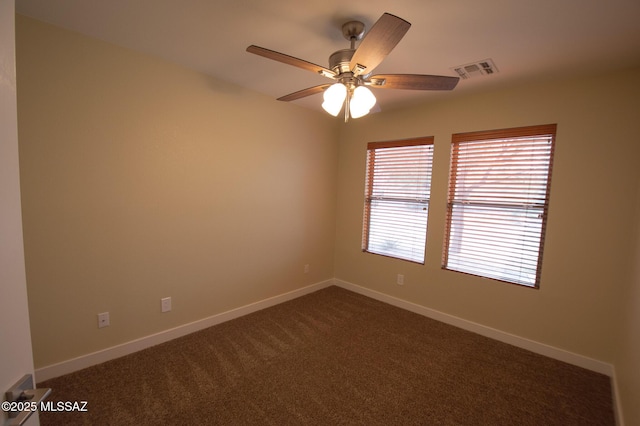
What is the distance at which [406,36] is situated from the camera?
5.87 ft

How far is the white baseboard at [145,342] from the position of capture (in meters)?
1.97

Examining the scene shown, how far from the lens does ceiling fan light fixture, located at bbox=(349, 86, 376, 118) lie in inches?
63.9

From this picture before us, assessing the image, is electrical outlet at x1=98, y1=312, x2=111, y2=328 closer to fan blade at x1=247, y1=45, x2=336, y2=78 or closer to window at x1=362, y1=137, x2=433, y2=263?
fan blade at x1=247, y1=45, x2=336, y2=78

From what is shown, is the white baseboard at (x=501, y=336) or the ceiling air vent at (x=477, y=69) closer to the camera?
the ceiling air vent at (x=477, y=69)

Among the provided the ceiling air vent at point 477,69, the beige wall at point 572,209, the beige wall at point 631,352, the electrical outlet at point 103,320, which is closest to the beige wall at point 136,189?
the electrical outlet at point 103,320

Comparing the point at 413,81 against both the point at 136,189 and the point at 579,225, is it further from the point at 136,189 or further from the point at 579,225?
the point at 136,189

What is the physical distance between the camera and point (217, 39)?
193 cm

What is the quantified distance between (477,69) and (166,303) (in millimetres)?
3311

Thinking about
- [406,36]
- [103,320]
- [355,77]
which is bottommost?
[103,320]

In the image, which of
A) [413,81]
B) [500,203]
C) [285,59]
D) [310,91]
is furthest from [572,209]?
[285,59]

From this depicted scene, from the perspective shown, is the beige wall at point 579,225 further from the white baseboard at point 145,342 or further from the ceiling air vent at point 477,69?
the white baseboard at point 145,342

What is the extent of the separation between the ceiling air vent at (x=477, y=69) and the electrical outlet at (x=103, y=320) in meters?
3.38

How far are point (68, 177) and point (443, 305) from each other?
3.58m

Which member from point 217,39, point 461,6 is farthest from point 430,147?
point 217,39
